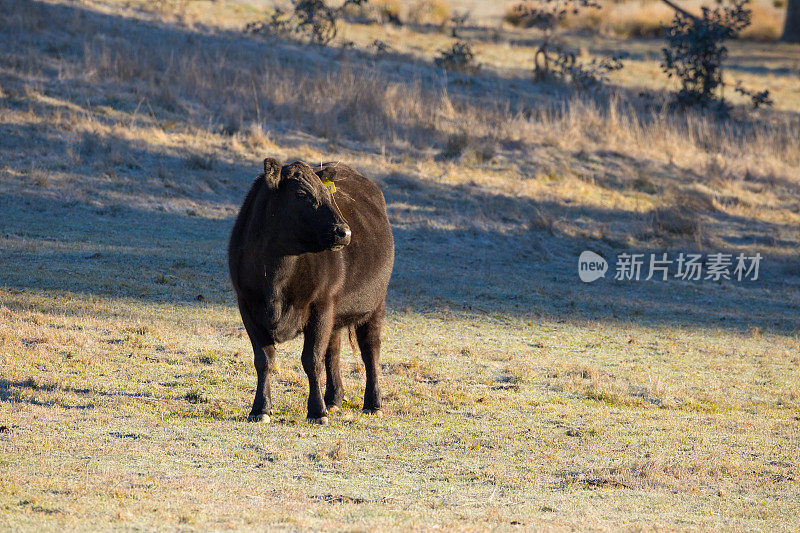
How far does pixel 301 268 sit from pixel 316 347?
658mm

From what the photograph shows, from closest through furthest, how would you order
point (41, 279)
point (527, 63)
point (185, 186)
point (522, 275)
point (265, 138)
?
1. point (41, 279)
2. point (522, 275)
3. point (185, 186)
4. point (265, 138)
5. point (527, 63)

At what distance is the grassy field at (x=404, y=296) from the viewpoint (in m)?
7.12

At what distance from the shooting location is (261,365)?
8664mm

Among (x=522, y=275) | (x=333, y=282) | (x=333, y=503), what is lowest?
(x=522, y=275)

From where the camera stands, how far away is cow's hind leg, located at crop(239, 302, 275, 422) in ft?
28.3

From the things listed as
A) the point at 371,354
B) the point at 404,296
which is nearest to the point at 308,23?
the point at 404,296

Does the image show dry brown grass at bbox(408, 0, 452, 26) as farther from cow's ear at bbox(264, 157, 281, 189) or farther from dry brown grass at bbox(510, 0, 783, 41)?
cow's ear at bbox(264, 157, 281, 189)

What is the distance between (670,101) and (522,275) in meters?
14.0

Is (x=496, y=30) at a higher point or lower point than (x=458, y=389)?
higher

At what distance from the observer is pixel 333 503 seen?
6586mm

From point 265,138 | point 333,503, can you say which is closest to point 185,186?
point 265,138

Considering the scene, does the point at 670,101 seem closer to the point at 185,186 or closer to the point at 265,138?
the point at 265,138

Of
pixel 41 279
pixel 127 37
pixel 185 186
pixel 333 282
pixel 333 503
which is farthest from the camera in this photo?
pixel 127 37

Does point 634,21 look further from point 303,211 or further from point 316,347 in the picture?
point 303,211
